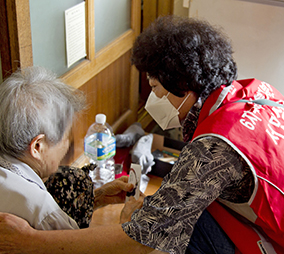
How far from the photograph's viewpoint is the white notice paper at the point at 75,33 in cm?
145

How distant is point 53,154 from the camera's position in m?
0.96

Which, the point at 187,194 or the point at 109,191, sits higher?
the point at 187,194

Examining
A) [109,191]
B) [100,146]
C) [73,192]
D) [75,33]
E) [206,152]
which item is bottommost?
[100,146]

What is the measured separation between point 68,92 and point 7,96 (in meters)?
0.17

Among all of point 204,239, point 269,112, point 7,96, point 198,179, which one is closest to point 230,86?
point 269,112

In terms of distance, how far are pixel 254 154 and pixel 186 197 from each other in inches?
9.1

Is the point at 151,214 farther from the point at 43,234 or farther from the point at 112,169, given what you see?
the point at 112,169

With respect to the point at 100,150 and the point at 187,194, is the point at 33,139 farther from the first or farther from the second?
the point at 100,150

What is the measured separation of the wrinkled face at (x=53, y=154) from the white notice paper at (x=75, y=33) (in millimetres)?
Result: 618

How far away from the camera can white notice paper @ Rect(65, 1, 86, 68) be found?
1450mm

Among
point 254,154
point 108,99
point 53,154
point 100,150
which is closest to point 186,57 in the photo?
point 254,154

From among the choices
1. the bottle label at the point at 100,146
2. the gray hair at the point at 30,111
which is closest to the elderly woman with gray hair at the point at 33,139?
the gray hair at the point at 30,111

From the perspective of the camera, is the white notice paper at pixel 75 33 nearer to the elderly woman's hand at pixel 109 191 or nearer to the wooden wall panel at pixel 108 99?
the wooden wall panel at pixel 108 99

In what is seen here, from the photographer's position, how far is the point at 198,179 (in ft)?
3.21
